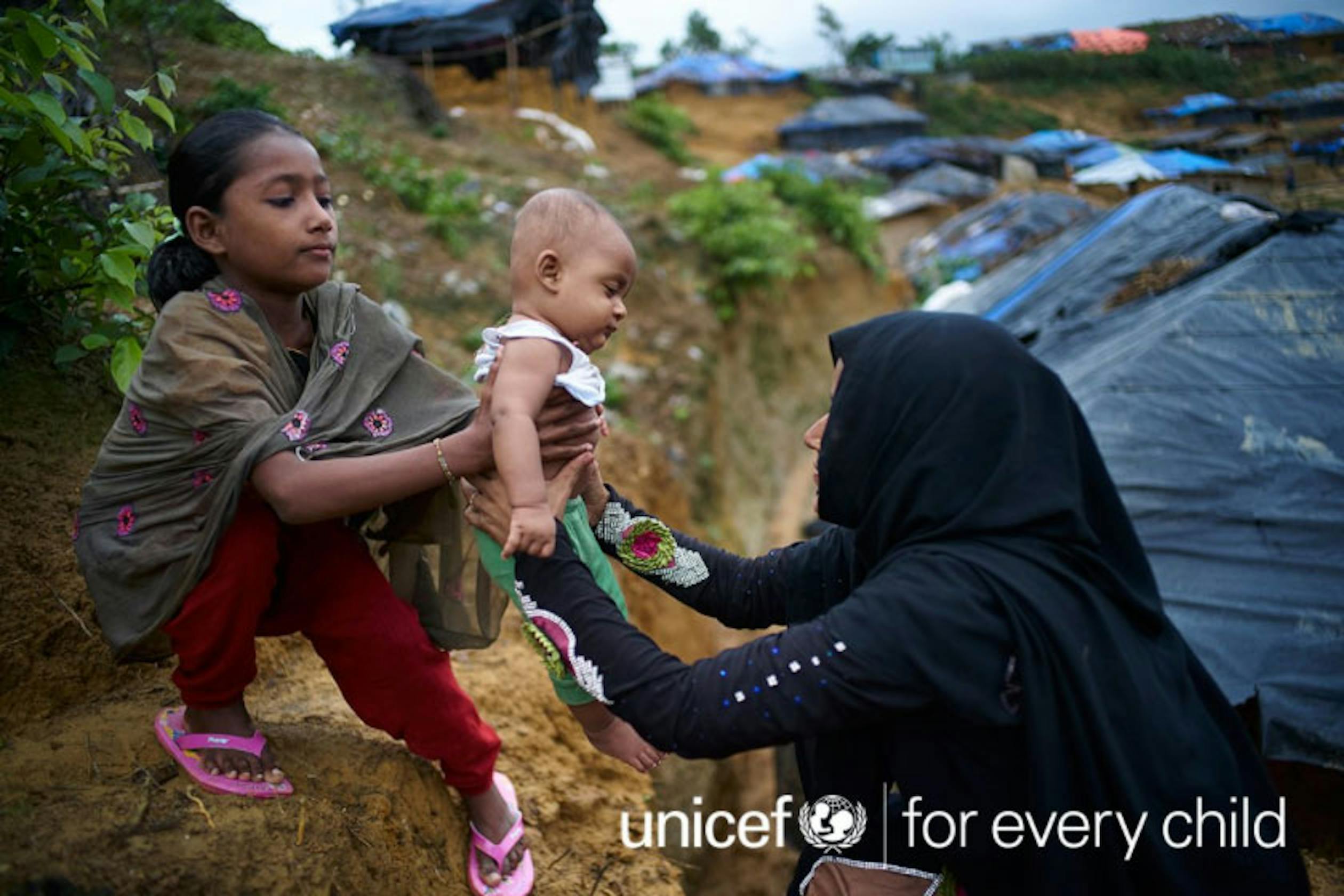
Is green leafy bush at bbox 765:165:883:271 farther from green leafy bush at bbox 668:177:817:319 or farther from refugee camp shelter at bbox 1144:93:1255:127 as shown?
refugee camp shelter at bbox 1144:93:1255:127

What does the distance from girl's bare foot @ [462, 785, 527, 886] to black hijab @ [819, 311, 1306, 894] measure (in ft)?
4.35

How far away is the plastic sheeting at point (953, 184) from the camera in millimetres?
20594

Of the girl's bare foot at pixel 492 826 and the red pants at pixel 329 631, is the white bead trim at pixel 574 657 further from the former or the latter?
the girl's bare foot at pixel 492 826

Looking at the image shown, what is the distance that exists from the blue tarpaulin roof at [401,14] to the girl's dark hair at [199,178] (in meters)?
13.7

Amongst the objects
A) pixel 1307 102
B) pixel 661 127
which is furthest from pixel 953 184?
pixel 1307 102

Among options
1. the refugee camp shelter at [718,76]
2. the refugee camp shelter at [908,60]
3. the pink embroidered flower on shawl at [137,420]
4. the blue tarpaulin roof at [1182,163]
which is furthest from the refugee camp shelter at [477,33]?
the pink embroidered flower on shawl at [137,420]

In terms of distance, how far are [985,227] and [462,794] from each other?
16377 millimetres

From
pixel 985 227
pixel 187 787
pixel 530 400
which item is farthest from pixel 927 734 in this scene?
pixel 985 227

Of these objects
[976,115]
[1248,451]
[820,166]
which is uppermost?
[976,115]

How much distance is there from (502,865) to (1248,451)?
3.64 metres

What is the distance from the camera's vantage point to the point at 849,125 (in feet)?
86.4

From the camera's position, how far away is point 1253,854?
5.81 ft

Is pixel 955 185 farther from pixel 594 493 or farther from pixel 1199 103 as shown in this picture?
pixel 594 493

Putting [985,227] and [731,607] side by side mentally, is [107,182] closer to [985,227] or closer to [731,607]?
[731,607]
